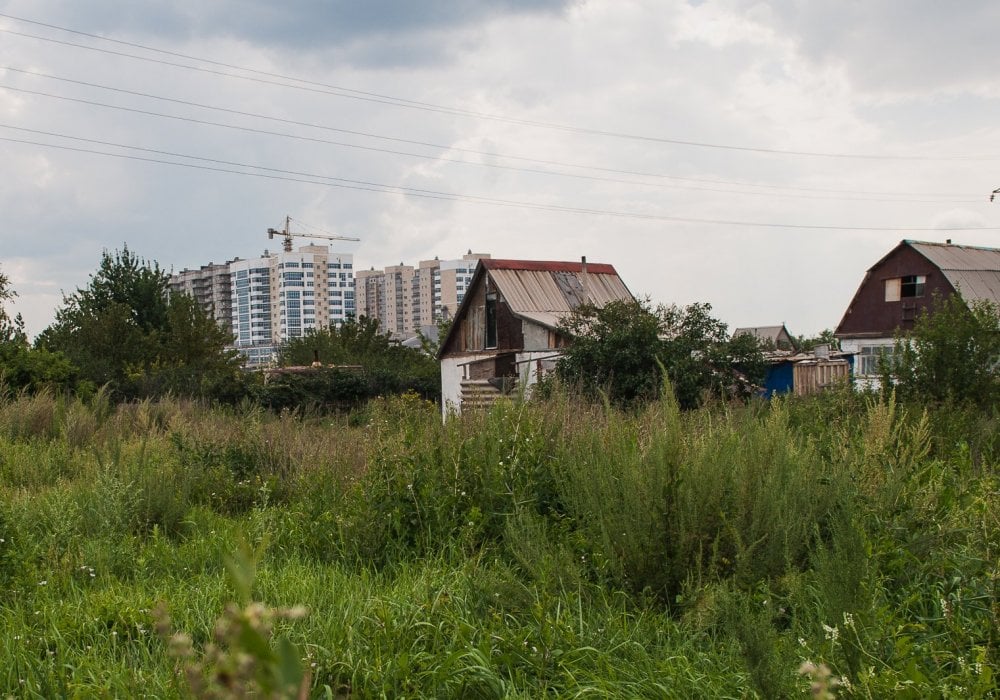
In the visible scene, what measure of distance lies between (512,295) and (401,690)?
2781cm

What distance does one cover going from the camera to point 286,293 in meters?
124

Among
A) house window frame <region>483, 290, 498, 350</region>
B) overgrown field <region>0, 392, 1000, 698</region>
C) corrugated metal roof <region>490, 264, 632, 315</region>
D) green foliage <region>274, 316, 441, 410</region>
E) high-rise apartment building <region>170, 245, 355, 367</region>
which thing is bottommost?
overgrown field <region>0, 392, 1000, 698</region>

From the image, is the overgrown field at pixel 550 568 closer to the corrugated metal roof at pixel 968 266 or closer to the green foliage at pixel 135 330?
the green foliage at pixel 135 330

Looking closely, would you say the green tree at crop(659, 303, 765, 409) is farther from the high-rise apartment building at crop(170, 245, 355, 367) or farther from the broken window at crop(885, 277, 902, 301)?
the high-rise apartment building at crop(170, 245, 355, 367)

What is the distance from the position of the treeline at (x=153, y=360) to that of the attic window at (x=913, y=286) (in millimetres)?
22289

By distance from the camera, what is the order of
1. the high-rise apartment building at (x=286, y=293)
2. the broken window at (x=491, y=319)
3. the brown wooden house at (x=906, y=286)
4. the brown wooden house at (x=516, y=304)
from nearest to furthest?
the brown wooden house at (x=516, y=304)
the broken window at (x=491, y=319)
the brown wooden house at (x=906, y=286)
the high-rise apartment building at (x=286, y=293)

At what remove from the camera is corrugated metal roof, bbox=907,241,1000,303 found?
36406 millimetres

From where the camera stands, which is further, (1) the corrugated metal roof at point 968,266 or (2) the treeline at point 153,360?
(1) the corrugated metal roof at point 968,266

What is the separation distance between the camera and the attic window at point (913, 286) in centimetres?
3809

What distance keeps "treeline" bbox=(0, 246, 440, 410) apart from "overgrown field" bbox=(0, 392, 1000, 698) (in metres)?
14.8

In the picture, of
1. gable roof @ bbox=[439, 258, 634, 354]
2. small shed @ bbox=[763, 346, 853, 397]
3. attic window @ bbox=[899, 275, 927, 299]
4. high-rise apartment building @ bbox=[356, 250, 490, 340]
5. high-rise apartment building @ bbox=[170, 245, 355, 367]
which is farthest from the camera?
high-rise apartment building @ bbox=[356, 250, 490, 340]

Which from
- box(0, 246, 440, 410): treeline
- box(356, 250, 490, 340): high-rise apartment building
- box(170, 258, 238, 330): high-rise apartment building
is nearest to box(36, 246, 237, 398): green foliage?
box(0, 246, 440, 410): treeline

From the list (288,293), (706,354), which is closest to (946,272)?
(706,354)

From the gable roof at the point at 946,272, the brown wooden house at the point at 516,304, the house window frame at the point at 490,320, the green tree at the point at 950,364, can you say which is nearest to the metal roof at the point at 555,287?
the brown wooden house at the point at 516,304
